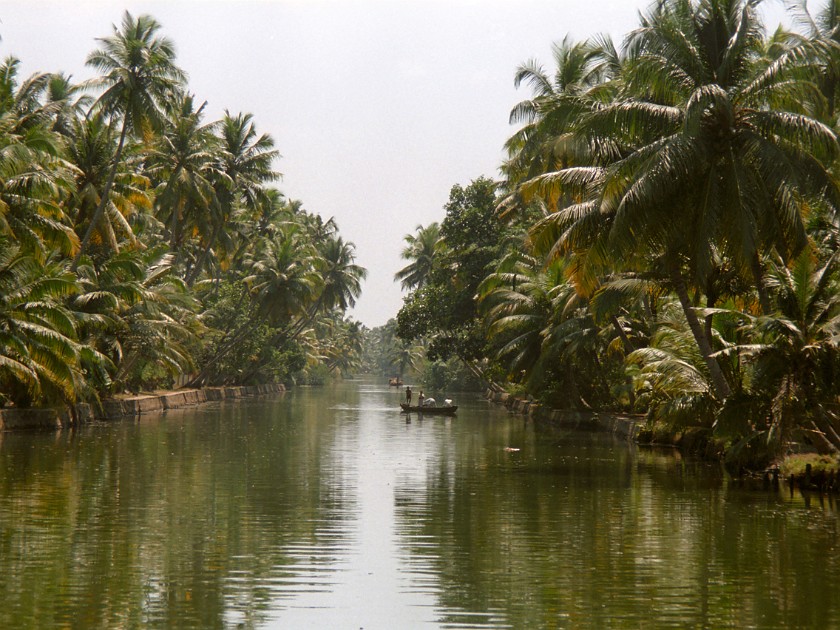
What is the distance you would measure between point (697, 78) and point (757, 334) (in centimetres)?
537

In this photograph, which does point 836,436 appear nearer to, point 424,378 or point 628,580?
point 628,580

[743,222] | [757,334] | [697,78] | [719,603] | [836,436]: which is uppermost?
[697,78]

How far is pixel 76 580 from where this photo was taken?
417 inches

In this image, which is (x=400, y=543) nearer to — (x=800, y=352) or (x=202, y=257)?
(x=800, y=352)

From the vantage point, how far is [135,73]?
122 ft

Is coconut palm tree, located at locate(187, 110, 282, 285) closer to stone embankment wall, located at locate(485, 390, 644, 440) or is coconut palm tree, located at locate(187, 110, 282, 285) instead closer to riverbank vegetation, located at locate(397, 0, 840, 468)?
stone embankment wall, located at locate(485, 390, 644, 440)

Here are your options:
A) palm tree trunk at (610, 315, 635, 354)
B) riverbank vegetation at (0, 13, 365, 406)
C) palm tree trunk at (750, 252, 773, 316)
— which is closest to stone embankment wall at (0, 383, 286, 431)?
riverbank vegetation at (0, 13, 365, 406)

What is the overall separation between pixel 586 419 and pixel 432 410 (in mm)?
10020

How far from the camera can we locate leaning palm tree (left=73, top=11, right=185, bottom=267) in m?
36.8

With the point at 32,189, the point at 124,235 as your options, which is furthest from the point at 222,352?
the point at 32,189

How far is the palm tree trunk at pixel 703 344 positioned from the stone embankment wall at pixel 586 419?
27.1 ft

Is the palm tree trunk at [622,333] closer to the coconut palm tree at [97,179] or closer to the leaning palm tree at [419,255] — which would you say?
the coconut palm tree at [97,179]

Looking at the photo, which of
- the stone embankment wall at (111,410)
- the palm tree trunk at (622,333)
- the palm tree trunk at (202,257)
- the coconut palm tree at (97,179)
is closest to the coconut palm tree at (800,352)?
the palm tree trunk at (622,333)

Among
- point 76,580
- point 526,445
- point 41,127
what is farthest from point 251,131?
point 76,580
